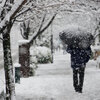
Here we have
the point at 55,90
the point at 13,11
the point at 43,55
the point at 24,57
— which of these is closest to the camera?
the point at 13,11

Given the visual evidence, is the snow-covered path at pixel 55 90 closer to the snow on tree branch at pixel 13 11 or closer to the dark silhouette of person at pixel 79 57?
the dark silhouette of person at pixel 79 57

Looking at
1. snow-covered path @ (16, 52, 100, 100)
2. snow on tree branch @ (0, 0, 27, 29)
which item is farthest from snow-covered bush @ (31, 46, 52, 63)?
snow on tree branch @ (0, 0, 27, 29)

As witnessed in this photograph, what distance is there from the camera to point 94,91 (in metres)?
11.7

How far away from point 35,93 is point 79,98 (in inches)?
62.9

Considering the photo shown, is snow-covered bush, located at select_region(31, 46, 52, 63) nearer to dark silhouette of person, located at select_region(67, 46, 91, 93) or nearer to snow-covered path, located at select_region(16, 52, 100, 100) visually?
snow-covered path, located at select_region(16, 52, 100, 100)

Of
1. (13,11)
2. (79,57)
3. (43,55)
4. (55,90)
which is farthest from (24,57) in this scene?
(43,55)

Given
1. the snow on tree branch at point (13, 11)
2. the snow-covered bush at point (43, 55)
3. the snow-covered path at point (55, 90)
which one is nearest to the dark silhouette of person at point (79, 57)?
the snow-covered path at point (55, 90)

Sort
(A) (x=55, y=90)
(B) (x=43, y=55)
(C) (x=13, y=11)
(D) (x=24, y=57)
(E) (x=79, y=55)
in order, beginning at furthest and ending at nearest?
(B) (x=43, y=55) → (D) (x=24, y=57) → (A) (x=55, y=90) → (E) (x=79, y=55) → (C) (x=13, y=11)

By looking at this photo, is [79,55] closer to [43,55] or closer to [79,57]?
[79,57]

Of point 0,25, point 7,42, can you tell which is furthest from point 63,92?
point 0,25

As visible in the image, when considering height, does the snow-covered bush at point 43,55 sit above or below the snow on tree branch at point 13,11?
below

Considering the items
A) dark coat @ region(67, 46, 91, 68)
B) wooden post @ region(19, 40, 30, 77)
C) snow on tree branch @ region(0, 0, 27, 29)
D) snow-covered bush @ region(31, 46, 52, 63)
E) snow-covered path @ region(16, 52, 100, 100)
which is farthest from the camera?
snow-covered bush @ region(31, 46, 52, 63)

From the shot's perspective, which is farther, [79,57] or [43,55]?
[43,55]

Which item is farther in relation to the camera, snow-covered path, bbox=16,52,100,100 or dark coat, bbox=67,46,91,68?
dark coat, bbox=67,46,91,68
